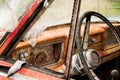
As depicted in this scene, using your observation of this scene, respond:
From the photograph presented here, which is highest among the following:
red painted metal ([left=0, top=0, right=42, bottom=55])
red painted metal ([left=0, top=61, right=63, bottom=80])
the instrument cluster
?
red painted metal ([left=0, top=0, right=42, bottom=55])

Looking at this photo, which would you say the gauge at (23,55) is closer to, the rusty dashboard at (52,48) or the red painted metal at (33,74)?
the rusty dashboard at (52,48)

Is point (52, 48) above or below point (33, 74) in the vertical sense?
above

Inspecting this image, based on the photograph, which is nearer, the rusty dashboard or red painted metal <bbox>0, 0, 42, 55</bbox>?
red painted metal <bbox>0, 0, 42, 55</bbox>

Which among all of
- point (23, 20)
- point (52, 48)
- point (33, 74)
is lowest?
point (33, 74)

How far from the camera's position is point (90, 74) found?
2.34 meters

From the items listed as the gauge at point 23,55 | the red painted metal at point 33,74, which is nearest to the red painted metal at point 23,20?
the red painted metal at point 33,74

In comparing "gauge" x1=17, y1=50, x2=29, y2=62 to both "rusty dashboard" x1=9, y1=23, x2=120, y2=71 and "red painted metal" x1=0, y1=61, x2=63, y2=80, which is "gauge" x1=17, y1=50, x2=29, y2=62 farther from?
"red painted metal" x1=0, y1=61, x2=63, y2=80

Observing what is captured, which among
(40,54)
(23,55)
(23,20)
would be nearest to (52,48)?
(40,54)

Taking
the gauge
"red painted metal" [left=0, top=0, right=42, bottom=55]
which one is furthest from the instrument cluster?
"red painted metal" [left=0, top=0, right=42, bottom=55]

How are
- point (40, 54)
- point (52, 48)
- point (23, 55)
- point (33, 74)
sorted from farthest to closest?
point (52, 48), point (40, 54), point (23, 55), point (33, 74)

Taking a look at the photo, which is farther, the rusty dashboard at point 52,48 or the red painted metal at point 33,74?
the rusty dashboard at point 52,48

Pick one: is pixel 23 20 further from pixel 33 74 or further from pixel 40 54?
pixel 40 54

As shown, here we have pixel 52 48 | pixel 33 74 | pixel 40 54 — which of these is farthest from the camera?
pixel 52 48

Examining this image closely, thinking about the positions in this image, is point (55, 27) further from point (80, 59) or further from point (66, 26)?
point (80, 59)
